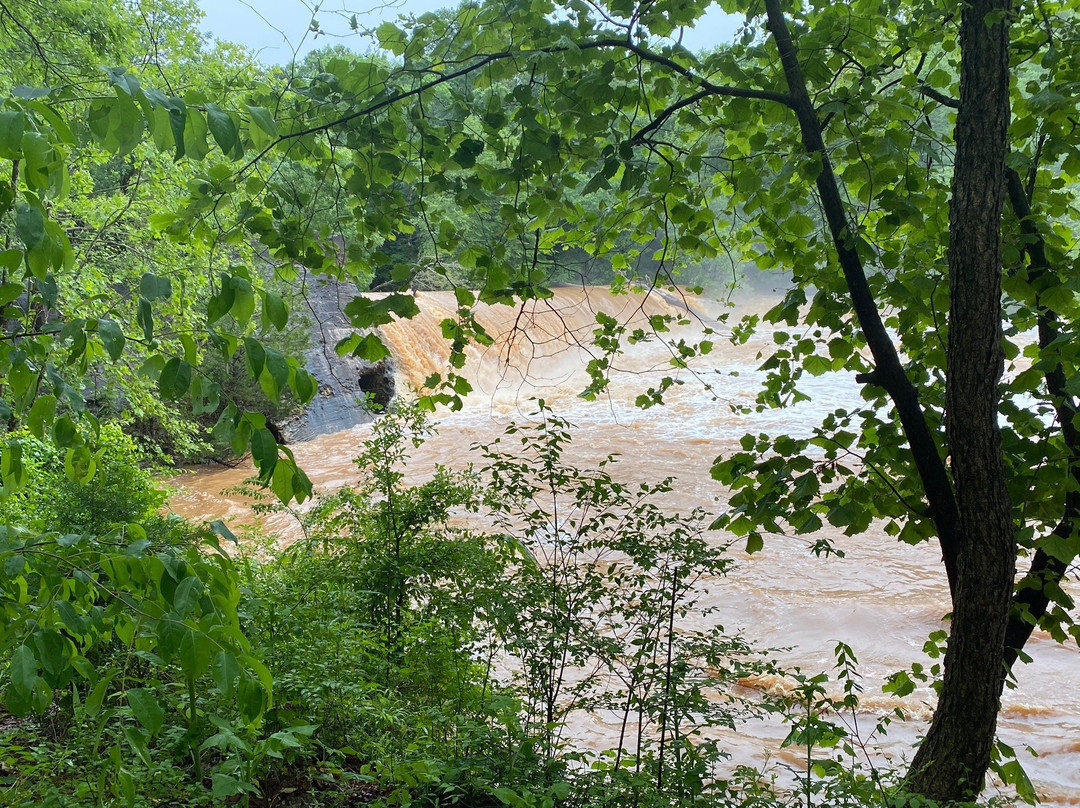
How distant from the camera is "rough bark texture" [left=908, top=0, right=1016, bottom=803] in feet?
7.80

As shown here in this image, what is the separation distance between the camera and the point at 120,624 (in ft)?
4.80

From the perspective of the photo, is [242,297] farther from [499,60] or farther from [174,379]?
[499,60]

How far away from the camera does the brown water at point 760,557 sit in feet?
19.3

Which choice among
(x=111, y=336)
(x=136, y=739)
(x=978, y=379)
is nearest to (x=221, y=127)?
(x=111, y=336)

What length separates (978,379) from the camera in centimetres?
242

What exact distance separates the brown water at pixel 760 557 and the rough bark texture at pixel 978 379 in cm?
75

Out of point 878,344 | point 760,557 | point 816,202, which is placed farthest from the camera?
point 760,557

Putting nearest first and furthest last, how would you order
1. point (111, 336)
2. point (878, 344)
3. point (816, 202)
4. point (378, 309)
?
point (111, 336) < point (378, 309) < point (878, 344) < point (816, 202)

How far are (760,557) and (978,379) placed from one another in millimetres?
7675

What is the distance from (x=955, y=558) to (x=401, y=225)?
7.22ft

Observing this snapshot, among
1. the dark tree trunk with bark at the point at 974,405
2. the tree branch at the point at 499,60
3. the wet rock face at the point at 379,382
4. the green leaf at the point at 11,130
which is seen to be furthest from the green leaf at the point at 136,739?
the wet rock face at the point at 379,382

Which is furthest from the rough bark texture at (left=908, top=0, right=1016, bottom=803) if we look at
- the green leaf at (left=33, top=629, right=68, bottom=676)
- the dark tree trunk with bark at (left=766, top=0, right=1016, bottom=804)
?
the green leaf at (left=33, top=629, right=68, bottom=676)

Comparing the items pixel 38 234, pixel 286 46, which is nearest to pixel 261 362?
pixel 38 234

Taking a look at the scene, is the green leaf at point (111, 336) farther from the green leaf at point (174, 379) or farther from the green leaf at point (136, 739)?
the green leaf at point (136, 739)
